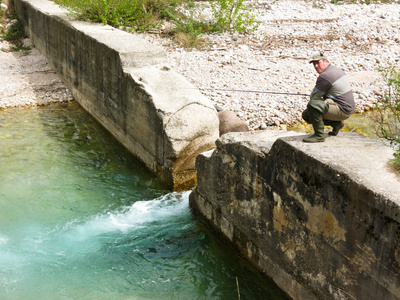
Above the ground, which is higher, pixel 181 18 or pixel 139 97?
pixel 181 18

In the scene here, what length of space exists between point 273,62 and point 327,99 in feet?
23.4

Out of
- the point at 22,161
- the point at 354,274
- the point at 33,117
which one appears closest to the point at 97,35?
the point at 33,117

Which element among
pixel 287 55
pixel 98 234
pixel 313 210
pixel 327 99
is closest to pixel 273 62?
pixel 287 55

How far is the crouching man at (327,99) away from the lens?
5.27 metres

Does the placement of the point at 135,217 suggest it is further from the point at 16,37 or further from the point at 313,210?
the point at 16,37

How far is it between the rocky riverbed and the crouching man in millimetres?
4024

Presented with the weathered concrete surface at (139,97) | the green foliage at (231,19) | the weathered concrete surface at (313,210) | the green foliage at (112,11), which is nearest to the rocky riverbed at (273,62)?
the green foliage at (231,19)

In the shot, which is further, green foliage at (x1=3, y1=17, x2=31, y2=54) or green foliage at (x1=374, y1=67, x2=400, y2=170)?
green foliage at (x1=3, y1=17, x2=31, y2=54)

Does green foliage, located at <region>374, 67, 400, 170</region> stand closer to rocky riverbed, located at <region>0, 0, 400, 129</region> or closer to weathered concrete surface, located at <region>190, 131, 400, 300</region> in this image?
weathered concrete surface, located at <region>190, 131, 400, 300</region>

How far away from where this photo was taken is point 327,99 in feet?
17.7

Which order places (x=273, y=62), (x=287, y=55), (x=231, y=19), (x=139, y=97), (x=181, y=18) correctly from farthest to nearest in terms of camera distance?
(x=181, y=18), (x=231, y=19), (x=287, y=55), (x=273, y=62), (x=139, y=97)

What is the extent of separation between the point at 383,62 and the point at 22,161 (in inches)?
364

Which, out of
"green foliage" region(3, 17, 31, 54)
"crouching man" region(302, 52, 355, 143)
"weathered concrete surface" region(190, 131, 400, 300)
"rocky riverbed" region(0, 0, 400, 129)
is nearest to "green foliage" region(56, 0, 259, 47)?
"rocky riverbed" region(0, 0, 400, 129)

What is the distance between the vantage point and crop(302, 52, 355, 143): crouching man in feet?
17.3
